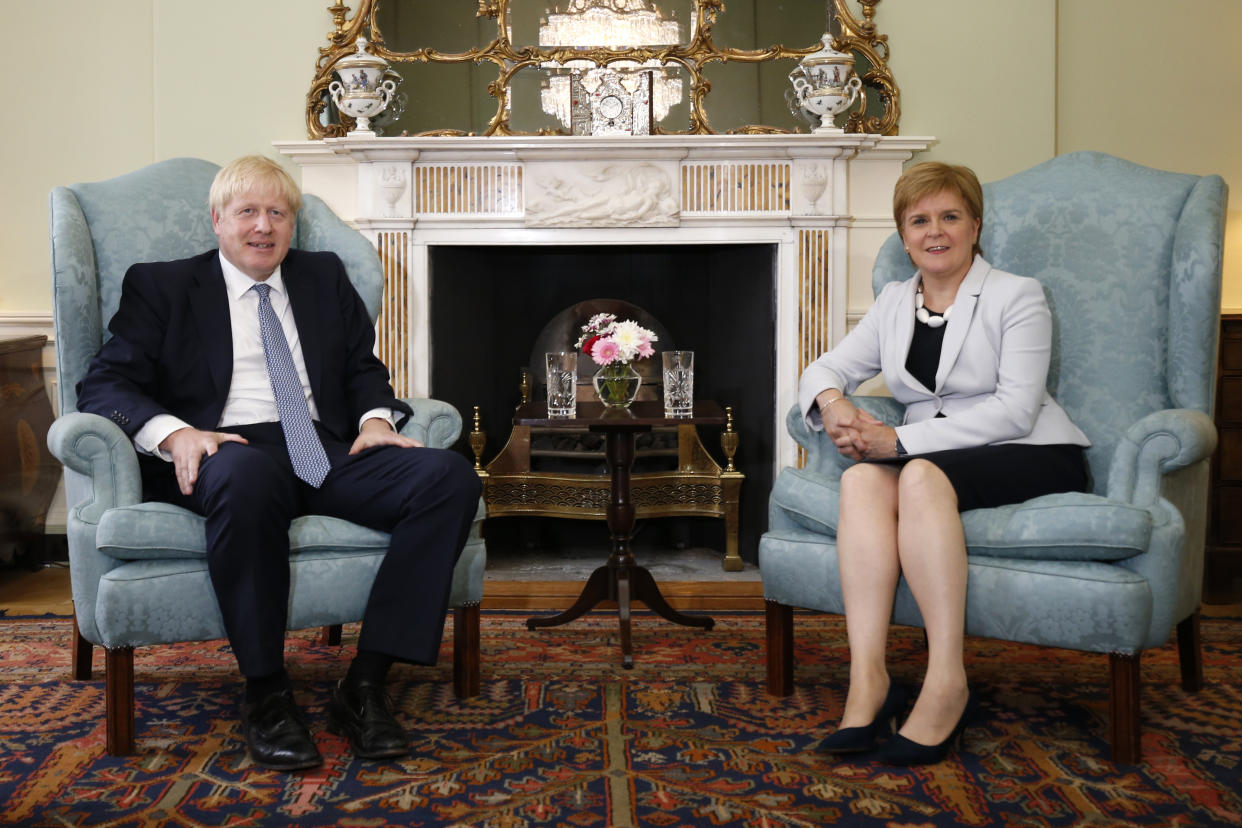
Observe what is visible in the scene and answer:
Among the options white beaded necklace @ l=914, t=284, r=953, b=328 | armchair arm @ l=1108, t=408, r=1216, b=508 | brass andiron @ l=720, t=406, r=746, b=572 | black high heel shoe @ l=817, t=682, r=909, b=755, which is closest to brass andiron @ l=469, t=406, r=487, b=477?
brass andiron @ l=720, t=406, r=746, b=572

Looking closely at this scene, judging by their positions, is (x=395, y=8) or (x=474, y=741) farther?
(x=395, y=8)

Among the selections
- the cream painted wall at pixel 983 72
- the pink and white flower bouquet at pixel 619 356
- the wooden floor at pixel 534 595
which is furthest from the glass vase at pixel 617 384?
the cream painted wall at pixel 983 72

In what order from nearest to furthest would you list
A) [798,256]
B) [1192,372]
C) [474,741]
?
[474,741]
[1192,372]
[798,256]

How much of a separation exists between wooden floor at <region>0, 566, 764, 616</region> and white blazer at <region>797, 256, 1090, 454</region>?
94 centimetres

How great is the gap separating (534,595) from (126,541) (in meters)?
1.39

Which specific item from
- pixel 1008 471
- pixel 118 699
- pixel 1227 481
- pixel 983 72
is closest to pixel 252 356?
pixel 118 699

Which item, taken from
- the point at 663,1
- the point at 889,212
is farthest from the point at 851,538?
the point at 663,1

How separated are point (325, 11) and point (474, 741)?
7.72 feet

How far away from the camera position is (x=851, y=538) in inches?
78.9

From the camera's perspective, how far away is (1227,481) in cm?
312

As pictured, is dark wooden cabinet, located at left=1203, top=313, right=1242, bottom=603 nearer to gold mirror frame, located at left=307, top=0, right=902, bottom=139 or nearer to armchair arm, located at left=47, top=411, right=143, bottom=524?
gold mirror frame, located at left=307, top=0, right=902, bottom=139

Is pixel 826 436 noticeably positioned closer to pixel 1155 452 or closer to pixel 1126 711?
pixel 1155 452

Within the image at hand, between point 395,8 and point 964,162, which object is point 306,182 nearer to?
point 395,8

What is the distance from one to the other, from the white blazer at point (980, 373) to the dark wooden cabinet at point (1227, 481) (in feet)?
3.67
